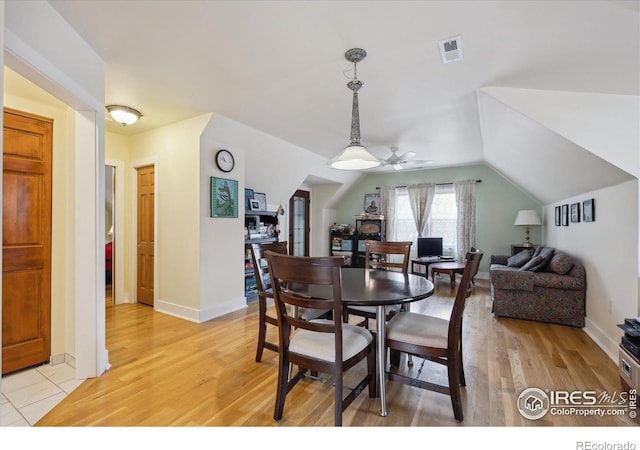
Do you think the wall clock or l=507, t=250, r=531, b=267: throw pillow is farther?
l=507, t=250, r=531, b=267: throw pillow

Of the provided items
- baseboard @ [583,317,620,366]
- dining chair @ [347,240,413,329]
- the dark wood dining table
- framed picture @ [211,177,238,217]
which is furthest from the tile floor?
baseboard @ [583,317,620,366]

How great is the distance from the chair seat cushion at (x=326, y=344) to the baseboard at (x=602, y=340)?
229 centimetres

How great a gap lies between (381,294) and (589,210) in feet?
9.61

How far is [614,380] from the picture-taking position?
2.16 m

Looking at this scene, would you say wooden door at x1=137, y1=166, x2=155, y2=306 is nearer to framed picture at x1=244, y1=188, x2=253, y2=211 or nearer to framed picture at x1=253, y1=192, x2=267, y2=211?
framed picture at x1=244, y1=188, x2=253, y2=211

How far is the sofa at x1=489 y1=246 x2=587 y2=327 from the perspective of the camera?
128 inches

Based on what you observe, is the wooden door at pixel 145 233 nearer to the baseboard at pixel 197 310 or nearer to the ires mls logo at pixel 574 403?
the baseboard at pixel 197 310

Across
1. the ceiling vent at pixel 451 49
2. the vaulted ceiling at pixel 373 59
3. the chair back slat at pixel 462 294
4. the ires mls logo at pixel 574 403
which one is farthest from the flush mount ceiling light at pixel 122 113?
the ires mls logo at pixel 574 403

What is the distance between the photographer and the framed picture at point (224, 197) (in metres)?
3.58

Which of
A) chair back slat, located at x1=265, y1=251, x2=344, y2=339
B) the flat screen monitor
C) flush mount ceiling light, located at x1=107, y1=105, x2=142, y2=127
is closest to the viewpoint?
chair back slat, located at x1=265, y1=251, x2=344, y2=339

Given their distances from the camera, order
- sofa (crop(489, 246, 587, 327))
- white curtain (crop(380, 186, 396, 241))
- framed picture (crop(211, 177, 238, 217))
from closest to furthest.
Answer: sofa (crop(489, 246, 587, 327)) → framed picture (crop(211, 177, 238, 217)) → white curtain (crop(380, 186, 396, 241))

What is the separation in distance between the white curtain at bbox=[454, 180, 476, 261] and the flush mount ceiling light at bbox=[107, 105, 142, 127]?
589cm

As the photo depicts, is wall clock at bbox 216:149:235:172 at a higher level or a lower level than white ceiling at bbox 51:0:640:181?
lower

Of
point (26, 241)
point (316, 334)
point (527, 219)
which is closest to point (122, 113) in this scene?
point (26, 241)
